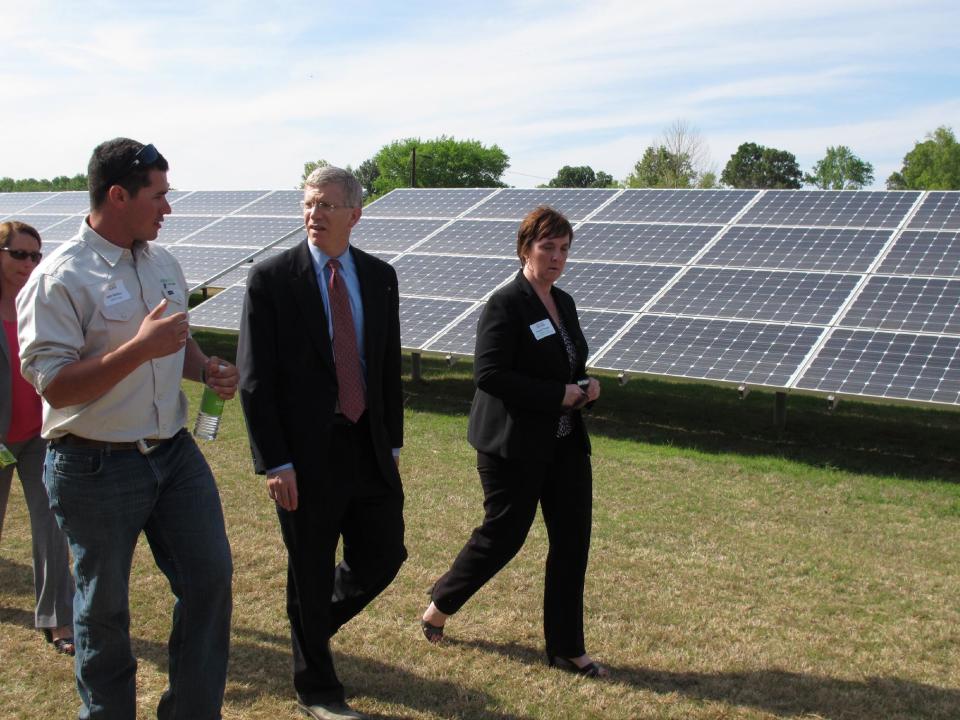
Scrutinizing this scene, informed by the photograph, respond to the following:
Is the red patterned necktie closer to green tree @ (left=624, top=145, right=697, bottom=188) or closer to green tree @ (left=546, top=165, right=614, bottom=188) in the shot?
green tree @ (left=624, top=145, right=697, bottom=188)

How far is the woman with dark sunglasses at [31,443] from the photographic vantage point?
183 inches

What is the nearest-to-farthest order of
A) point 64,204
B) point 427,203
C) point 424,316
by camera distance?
point 424,316 → point 427,203 → point 64,204

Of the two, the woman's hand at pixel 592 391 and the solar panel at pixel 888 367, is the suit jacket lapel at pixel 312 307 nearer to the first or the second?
the woman's hand at pixel 592 391

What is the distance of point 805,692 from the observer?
14.0 ft

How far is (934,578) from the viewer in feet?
18.9

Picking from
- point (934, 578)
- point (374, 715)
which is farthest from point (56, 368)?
point (934, 578)

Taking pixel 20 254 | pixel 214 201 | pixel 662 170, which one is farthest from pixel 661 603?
pixel 662 170

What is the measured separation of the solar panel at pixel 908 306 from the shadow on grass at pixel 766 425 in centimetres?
117

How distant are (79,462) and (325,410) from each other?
0.91 m

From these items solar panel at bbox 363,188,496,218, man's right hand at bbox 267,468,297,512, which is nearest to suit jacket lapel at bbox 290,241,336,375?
man's right hand at bbox 267,468,297,512

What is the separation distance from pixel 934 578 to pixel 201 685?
4.27 meters

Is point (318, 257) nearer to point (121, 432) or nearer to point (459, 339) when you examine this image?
point (121, 432)

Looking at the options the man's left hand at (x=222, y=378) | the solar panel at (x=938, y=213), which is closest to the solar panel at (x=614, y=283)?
the solar panel at (x=938, y=213)

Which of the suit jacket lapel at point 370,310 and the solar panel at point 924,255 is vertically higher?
the suit jacket lapel at point 370,310
